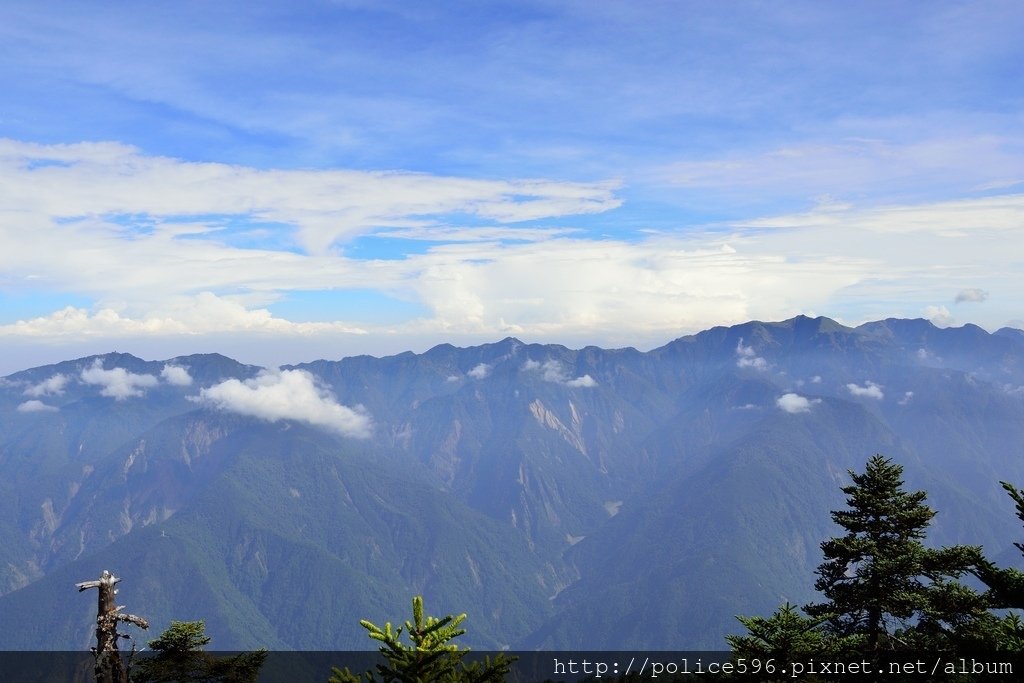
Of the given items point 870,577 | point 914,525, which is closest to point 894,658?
point 870,577

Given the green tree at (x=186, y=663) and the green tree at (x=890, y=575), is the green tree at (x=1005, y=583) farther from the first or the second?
the green tree at (x=186, y=663)

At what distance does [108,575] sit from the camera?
24094mm

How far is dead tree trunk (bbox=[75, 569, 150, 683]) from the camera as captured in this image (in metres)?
22.7

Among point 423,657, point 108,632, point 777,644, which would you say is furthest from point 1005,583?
point 108,632

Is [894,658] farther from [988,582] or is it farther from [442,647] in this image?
[442,647]

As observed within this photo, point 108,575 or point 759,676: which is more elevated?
point 108,575

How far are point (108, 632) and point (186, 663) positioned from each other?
21.7 feet

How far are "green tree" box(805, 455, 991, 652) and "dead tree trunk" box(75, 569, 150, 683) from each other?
2919cm

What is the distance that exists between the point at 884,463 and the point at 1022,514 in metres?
17.4

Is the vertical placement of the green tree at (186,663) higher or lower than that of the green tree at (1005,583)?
lower

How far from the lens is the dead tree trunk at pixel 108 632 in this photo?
22.7 metres

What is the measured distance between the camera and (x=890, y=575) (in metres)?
33.9

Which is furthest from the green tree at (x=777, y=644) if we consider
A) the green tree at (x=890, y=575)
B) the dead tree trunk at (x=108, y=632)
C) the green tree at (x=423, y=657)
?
the dead tree trunk at (x=108, y=632)

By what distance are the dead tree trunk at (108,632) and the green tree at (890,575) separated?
29.2 meters
